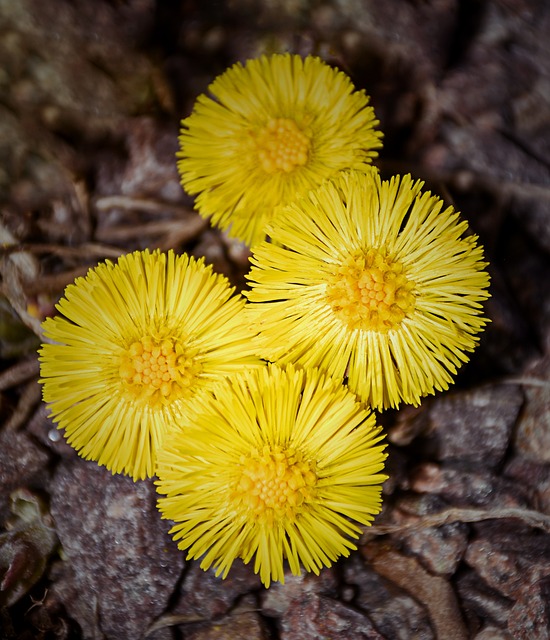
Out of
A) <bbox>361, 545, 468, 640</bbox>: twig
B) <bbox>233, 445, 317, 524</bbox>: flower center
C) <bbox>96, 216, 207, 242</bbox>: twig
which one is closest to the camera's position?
<bbox>233, 445, 317, 524</bbox>: flower center

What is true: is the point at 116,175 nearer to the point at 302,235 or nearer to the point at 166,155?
the point at 166,155

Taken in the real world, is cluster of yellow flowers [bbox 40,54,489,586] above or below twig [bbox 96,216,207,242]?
below

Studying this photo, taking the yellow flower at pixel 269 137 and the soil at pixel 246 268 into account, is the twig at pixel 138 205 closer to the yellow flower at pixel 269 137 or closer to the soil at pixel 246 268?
the soil at pixel 246 268

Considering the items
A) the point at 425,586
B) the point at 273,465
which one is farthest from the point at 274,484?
the point at 425,586

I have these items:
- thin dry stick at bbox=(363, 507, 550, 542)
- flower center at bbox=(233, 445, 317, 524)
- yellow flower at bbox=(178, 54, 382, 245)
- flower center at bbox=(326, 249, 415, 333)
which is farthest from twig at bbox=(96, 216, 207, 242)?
thin dry stick at bbox=(363, 507, 550, 542)

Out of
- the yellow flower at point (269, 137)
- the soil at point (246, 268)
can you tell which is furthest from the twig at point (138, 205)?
the yellow flower at point (269, 137)

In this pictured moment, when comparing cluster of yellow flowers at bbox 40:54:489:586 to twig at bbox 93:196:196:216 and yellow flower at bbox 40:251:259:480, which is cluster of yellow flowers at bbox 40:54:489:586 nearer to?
yellow flower at bbox 40:251:259:480

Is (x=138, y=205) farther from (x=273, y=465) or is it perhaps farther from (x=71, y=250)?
(x=273, y=465)
